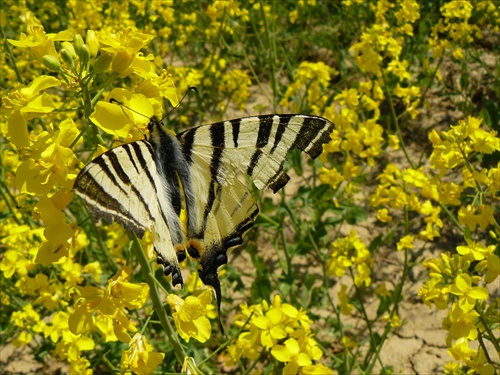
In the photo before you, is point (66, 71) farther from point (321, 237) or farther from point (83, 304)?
point (321, 237)

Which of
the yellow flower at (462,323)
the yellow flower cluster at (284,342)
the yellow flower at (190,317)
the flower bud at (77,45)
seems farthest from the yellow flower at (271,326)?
the flower bud at (77,45)

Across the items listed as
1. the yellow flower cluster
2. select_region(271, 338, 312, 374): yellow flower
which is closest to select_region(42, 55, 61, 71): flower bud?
the yellow flower cluster

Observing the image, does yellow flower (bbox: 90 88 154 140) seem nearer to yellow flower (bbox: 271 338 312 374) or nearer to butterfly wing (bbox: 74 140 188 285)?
butterfly wing (bbox: 74 140 188 285)

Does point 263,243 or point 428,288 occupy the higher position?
point 428,288

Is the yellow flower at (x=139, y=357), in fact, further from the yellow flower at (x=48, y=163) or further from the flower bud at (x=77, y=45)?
the flower bud at (x=77, y=45)

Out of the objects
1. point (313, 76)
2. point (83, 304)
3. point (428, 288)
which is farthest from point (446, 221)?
point (83, 304)

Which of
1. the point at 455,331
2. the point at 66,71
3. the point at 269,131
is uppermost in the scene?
the point at 66,71

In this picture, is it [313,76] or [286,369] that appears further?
[313,76]

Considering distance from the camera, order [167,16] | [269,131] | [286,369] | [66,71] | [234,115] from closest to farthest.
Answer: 1. [66,71]
2. [269,131]
3. [286,369]
4. [167,16]
5. [234,115]

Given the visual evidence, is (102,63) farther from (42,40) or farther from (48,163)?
(48,163)

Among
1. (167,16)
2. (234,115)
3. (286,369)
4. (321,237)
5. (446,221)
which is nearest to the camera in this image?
(286,369)
